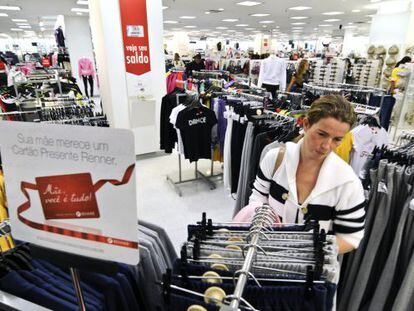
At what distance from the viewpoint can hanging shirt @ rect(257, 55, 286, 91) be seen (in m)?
7.04

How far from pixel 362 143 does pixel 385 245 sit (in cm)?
104

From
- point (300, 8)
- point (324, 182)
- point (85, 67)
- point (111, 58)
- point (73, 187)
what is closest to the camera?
point (73, 187)

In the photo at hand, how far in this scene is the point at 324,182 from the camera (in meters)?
1.39

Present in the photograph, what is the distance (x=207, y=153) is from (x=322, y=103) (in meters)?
2.38

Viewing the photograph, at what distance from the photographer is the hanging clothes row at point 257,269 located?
767 millimetres

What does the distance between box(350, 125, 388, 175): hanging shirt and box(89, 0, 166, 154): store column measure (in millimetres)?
3646

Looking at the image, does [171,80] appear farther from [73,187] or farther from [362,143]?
[73,187]

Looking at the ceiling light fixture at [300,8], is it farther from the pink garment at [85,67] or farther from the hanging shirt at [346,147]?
the hanging shirt at [346,147]

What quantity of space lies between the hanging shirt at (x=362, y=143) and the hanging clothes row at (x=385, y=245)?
0.58 meters

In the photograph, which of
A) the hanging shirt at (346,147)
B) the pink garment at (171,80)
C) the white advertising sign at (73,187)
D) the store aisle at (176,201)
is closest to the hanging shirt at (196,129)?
the store aisle at (176,201)

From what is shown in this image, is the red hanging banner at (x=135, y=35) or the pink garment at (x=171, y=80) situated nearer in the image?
the red hanging banner at (x=135, y=35)

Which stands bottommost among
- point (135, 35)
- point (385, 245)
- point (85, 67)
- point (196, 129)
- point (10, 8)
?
point (385, 245)

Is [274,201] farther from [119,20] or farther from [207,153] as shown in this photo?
[119,20]

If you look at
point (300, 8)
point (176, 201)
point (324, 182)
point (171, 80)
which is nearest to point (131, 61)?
point (171, 80)
